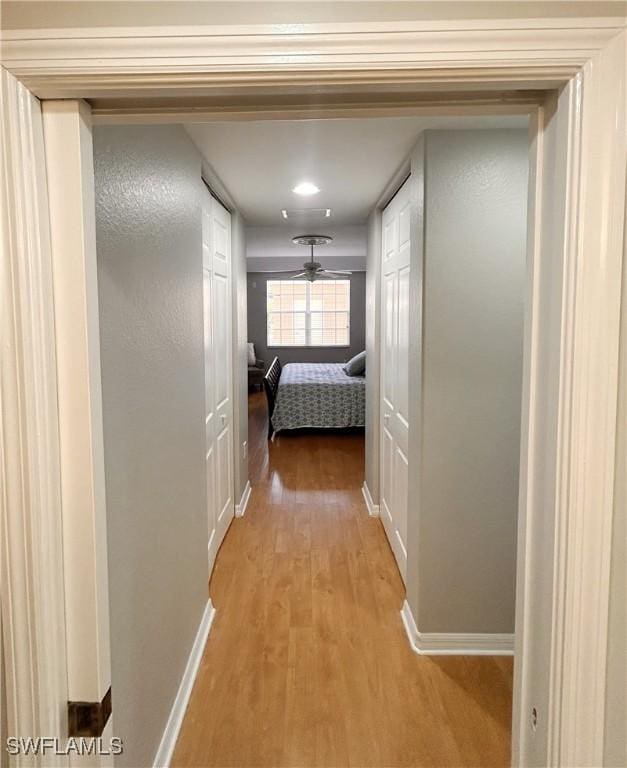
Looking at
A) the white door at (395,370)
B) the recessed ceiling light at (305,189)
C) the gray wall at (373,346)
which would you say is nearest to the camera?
the white door at (395,370)

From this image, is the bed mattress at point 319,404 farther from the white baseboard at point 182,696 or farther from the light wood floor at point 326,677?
the white baseboard at point 182,696

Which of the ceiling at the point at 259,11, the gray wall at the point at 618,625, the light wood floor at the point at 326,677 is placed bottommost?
the light wood floor at the point at 326,677

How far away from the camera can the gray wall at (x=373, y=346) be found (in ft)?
11.8

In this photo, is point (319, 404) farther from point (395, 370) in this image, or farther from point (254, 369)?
point (254, 369)

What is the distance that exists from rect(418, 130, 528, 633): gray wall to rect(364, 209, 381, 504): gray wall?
148 cm

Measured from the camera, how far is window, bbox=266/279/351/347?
9.55 meters

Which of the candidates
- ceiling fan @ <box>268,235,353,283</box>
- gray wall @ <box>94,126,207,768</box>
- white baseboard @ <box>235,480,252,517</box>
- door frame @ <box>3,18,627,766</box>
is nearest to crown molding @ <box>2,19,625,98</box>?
door frame @ <box>3,18,627,766</box>

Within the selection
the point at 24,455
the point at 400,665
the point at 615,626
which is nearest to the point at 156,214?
the point at 24,455

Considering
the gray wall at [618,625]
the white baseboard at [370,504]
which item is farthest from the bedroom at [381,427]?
the gray wall at [618,625]

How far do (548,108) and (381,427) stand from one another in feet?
9.53

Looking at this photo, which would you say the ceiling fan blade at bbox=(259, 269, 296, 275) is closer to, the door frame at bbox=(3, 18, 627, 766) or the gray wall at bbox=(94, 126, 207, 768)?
the gray wall at bbox=(94, 126, 207, 768)

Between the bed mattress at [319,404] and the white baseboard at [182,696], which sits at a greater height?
the bed mattress at [319,404]

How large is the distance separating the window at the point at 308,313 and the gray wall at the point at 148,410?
24.5ft

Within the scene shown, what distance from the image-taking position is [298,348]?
32.0 ft
